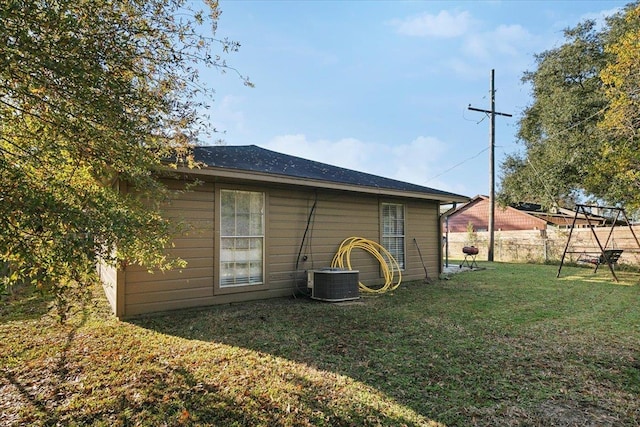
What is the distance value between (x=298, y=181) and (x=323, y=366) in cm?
337

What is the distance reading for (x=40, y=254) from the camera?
6.51 ft

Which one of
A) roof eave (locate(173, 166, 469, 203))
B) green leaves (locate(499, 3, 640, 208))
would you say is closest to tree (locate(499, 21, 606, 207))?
green leaves (locate(499, 3, 640, 208))

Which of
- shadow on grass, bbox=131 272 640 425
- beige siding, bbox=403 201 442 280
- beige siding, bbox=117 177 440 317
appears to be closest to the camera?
shadow on grass, bbox=131 272 640 425

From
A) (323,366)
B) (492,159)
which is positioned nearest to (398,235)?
(323,366)

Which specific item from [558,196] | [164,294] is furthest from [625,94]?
[164,294]

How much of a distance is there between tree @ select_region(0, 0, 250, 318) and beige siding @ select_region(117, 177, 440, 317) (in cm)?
115

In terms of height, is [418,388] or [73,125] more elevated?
[73,125]

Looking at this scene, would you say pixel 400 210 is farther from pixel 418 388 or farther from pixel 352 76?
pixel 352 76

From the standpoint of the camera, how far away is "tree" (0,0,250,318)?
1966mm

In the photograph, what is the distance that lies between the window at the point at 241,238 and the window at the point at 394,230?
3.07 meters

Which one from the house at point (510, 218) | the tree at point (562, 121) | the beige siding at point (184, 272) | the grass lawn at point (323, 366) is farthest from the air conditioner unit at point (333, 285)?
the house at point (510, 218)

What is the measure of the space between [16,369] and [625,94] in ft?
37.5

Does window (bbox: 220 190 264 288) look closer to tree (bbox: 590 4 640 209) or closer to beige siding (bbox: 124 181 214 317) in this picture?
beige siding (bbox: 124 181 214 317)

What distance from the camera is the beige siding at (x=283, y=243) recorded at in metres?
4.92
